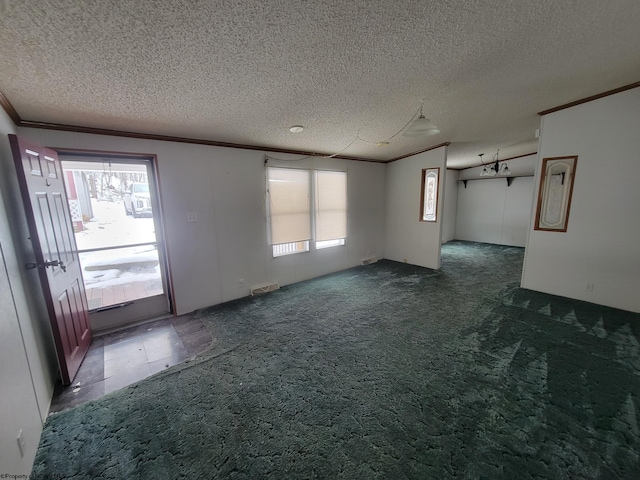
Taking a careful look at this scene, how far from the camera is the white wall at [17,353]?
124 cm

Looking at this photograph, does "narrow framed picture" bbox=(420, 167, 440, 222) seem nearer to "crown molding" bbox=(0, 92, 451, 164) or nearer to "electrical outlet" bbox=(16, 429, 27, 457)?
"crown molding" bbox=(0, 92, 451, 164)

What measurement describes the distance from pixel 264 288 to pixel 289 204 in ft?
4.83

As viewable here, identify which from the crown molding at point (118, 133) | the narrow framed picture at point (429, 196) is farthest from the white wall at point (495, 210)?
the crown molding at point (118, 133)

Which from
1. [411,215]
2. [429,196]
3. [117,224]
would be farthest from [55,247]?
[429,196]

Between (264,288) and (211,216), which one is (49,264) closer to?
(211,216)

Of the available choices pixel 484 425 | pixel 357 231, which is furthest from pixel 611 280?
pixel 357 231

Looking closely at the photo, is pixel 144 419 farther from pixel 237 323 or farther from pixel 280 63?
pixel 280 63

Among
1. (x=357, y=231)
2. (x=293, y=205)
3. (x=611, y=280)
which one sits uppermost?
(x=293, y=205)

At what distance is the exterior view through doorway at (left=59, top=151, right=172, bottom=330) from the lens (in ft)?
9.46

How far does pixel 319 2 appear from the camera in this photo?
1.29 metres

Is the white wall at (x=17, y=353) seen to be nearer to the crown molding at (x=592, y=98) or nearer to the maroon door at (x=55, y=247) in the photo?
the maroon door at (x=55, y=247)

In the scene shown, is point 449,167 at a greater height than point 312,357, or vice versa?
point 449,167

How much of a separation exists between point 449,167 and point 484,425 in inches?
287

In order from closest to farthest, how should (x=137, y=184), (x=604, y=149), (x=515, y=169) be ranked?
(x=604, y=149) → (x=137, y=184) → (x=515, y=169)
